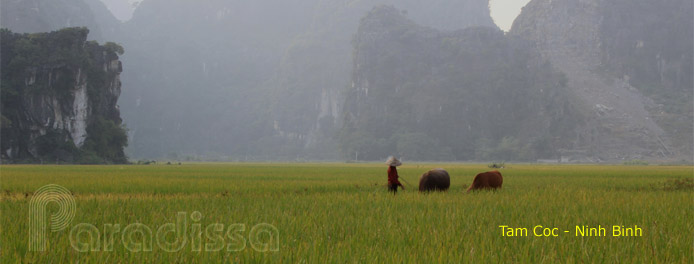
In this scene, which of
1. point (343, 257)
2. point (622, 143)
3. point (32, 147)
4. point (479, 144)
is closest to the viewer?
point (343, 257)

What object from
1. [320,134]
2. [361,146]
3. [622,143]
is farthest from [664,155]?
[320,134]

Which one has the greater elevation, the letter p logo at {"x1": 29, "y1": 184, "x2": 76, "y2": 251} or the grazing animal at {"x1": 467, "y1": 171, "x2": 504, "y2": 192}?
the grazing animal at {"x1": 467, "y1": 171, "x2": 504, "y2": 192}

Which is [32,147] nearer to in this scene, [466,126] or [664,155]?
[466,126]

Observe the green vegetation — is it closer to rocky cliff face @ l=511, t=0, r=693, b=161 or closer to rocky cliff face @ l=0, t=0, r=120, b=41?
rocky cliff face @ l=511, t=0, r=693, b=161

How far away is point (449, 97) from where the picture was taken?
13788 cm

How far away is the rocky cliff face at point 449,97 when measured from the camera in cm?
12119

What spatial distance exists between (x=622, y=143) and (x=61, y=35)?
133962mm

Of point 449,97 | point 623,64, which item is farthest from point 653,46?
point 449,97

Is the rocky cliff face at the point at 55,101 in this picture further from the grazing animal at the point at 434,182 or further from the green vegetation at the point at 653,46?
the green vegetation at the point at 653,46

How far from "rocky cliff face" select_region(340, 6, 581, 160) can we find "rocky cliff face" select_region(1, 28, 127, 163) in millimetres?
71126

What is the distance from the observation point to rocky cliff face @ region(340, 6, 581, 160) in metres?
121

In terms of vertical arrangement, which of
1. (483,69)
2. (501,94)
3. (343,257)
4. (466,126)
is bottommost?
(343,257)

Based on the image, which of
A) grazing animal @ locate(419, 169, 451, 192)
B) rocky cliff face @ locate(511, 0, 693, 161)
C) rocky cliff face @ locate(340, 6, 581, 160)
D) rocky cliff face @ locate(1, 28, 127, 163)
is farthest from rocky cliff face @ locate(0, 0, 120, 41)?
rocky cliff face @ locate(511, 0, 693, 161)

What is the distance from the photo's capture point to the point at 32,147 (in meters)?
52.8
